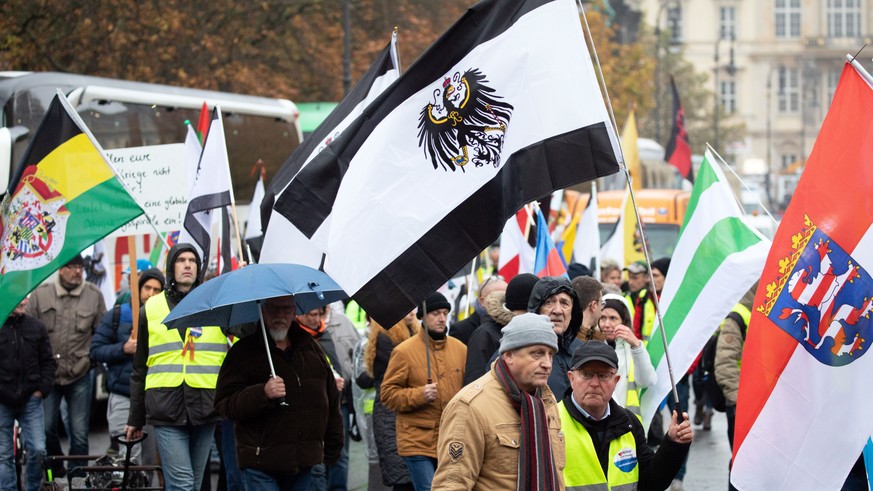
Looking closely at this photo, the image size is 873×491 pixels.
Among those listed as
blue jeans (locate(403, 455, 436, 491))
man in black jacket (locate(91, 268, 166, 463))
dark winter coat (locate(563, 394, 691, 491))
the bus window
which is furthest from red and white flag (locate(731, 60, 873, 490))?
the bus window

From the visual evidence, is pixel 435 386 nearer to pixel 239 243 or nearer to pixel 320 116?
pixel 239 243

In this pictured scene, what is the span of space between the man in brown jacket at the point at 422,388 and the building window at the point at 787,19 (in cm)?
10521

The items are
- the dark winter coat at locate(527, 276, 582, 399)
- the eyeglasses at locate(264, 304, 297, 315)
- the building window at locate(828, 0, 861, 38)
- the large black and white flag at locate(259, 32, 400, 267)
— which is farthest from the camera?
the building window at locate(828, 0, 861, 38)

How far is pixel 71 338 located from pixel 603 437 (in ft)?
19.8

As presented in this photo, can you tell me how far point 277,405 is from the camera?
671cm

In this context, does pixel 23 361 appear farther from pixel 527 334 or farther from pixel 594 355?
pixel 527 334

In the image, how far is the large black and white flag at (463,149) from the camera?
5867mm

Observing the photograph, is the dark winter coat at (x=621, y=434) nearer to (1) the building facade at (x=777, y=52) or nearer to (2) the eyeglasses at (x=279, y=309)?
(2) the eyeglasses at (x=279, y=309)

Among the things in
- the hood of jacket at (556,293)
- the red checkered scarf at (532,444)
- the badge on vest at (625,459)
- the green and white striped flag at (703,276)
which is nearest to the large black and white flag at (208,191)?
the green and white striped flag at (703,276)

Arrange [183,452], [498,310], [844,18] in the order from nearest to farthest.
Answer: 1. [498,310]
2. [183,452]
3. [844,18]

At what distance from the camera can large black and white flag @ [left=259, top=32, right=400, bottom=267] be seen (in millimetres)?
7691

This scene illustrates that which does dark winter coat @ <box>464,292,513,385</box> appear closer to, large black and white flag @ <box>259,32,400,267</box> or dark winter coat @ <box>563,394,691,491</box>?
large black and white flag @ <box>259,32,400,267</box>

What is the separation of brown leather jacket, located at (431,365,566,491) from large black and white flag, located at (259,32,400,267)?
2.99m

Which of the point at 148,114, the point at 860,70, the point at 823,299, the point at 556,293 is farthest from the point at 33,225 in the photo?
the point at 148,114
